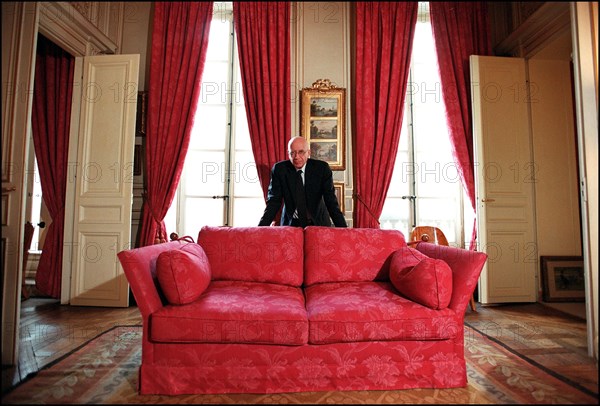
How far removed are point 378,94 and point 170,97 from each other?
5.32 feet

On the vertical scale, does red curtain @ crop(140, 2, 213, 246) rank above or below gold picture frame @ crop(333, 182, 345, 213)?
above

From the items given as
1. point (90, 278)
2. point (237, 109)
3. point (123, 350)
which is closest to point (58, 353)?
point (123, 350)

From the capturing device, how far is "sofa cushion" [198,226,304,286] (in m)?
1.64

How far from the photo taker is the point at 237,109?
2.86 metres

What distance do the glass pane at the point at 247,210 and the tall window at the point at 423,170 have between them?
40.6 inches

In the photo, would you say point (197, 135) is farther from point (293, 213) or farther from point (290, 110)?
point (293, 213)

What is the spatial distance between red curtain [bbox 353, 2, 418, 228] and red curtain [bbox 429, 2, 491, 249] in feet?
0.82

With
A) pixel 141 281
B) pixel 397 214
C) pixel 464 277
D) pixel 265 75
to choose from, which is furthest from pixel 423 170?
pixel 141 281

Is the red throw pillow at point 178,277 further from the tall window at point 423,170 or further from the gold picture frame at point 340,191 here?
the tall window at point 423,170

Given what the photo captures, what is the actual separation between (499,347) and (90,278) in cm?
258

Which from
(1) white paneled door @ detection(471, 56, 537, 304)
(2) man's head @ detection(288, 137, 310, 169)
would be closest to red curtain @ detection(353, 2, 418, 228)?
(1) white paneled door @ detection(471, 56, 537, 304)

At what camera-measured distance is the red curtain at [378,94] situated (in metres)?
2.71

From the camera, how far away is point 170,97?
8.77 ft

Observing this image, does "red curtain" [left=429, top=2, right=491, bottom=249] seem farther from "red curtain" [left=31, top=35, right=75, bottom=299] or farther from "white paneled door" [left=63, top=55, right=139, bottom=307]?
"red curtain" [left=31, top=35, right=75, bottom=299]
